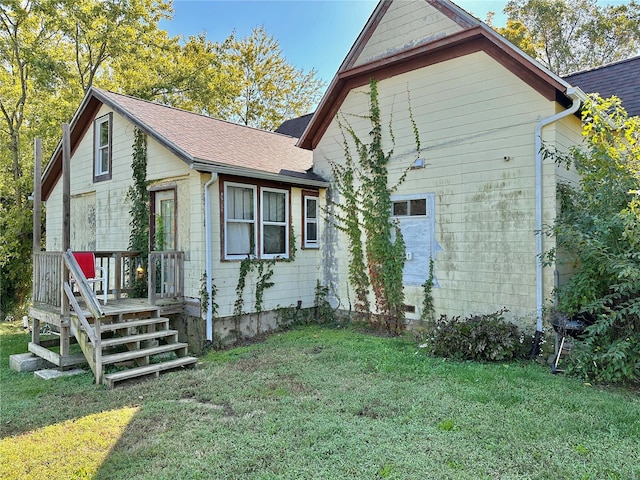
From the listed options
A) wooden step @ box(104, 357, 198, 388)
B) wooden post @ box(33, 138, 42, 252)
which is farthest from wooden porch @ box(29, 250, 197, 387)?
wooden post @ box(33, 138, 42, 252)

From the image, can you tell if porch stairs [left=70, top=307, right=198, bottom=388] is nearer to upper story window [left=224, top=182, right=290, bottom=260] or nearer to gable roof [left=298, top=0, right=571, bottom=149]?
upper story window [left=224, top=182, right=290, bottom=260]

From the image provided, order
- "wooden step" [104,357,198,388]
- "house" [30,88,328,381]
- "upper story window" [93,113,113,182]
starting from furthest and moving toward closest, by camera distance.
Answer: "upper story window" [93,113,113,182] → "house" [30,88,328,381] → "wooden step" [104,357,198,388]

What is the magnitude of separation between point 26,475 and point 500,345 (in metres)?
5.88

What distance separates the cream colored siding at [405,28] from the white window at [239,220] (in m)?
3.96

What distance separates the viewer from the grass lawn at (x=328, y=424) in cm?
327

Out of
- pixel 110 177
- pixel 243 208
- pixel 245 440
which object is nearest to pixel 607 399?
pixel 245 440

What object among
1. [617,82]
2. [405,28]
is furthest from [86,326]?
[617,82]

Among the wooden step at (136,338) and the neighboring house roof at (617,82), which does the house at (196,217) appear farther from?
the neighboring house roof at (617,82)

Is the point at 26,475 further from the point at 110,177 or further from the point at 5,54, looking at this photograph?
the point at 5,54

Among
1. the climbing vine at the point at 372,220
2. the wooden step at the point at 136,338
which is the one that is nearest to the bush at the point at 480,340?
the climbing vine at the point at 372,220

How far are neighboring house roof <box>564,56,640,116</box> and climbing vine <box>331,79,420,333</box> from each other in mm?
4588

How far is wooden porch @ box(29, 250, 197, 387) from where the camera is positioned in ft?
19.4

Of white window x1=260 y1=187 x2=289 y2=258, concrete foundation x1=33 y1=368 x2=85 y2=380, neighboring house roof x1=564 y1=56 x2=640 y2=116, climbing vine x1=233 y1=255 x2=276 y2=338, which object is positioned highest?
neighboring house roof x1=564 y1=56 x2=640 y2=116

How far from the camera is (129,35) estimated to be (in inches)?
685
